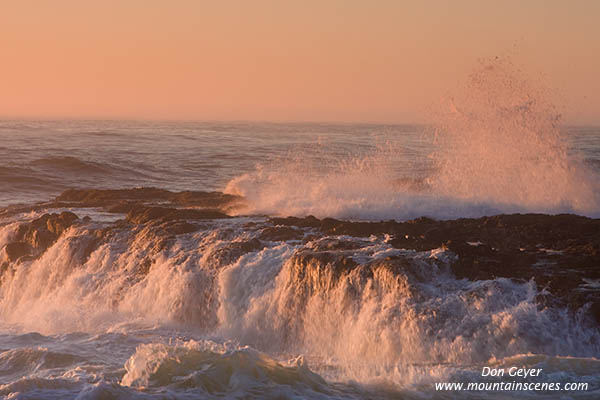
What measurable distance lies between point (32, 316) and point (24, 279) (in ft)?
6.80

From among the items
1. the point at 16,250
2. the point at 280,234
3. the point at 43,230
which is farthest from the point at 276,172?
the point at 280,234

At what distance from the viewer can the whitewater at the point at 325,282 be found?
9047mm

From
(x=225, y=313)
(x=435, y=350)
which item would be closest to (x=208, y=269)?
(x=225, y=313)

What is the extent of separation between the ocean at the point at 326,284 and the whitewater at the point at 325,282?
0.12ft

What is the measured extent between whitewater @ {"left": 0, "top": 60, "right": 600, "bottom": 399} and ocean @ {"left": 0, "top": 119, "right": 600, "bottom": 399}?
0.04 m

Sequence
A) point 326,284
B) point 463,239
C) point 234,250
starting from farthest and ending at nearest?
1. point 234,250
2. point 463,239
3. point 326,284

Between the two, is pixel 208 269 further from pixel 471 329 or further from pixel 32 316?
pixel 471 329

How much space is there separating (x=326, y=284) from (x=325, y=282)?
0.13 feet

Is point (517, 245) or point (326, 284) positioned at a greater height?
point (517, 245)

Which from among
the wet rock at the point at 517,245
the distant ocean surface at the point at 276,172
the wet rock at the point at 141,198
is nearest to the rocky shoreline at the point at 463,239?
the wet rock at the point at 517,245

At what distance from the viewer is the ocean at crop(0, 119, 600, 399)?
900 cm

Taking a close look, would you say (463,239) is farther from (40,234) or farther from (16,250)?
(16,250)

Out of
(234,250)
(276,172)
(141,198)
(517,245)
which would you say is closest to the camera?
(517,245)

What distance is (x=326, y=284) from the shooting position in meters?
11.8
